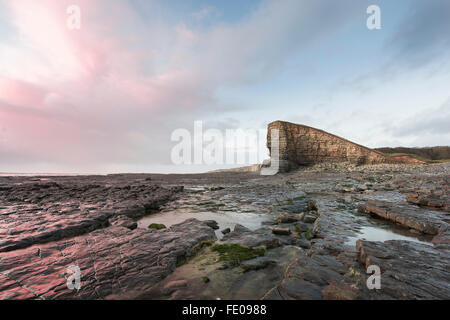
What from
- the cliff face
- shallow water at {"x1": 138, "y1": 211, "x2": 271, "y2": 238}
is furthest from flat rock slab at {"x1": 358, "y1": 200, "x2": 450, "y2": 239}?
the cliff face

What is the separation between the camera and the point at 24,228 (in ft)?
16.4

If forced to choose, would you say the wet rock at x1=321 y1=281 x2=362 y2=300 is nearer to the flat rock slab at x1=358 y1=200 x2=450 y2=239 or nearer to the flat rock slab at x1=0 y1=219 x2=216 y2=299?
the flat rock slab at x1=0 y1=219 x2=216 y2=299

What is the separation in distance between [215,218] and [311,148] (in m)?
33.2

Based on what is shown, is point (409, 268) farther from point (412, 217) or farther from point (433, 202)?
point (433, 202)

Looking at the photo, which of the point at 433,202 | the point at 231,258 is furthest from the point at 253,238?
the point at 433,202

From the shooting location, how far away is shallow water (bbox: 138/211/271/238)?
5945 millimetres

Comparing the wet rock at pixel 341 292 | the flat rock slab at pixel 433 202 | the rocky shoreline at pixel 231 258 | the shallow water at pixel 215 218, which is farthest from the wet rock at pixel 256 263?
the flat rock slab at pixel 433 202

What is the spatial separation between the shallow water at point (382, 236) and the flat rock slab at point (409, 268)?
0.55m

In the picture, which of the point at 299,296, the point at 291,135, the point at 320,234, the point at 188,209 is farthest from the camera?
the point at 291,135

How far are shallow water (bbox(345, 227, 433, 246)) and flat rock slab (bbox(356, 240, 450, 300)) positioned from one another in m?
0.55

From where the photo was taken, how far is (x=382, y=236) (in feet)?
14.9
